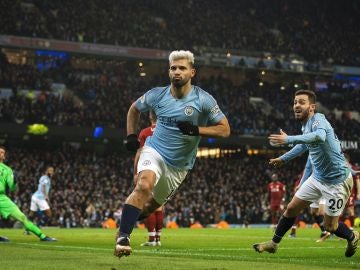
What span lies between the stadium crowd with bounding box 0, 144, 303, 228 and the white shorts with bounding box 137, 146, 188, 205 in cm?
2700

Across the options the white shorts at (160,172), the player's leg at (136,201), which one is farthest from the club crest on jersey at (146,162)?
the player's leg at (136,201)

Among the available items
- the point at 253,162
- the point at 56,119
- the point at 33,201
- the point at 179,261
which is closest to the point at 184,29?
the point at 253,162

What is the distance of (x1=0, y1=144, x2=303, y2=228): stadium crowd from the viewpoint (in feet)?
121

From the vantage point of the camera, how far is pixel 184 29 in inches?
2172

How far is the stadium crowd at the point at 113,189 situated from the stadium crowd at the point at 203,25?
8.65 metres

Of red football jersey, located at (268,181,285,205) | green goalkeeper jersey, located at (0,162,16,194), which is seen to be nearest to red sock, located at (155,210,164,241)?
green goalkeeper jersey, located at (0,162,16,194)

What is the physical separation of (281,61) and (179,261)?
46.4 m

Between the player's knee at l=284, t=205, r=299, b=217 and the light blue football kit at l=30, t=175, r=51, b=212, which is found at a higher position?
the light blue football kit at l=30, t=175, r=51, b=212

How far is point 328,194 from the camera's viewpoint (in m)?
11.3

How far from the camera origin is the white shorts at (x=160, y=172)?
28.6ft

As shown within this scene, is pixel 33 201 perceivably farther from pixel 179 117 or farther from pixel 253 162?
pixel 253 162

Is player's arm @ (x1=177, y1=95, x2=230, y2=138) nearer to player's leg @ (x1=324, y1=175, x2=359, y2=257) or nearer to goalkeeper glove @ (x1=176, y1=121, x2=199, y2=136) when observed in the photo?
goalkeeper glove @ (x1=176, y1=121, x2=199, y2=136)

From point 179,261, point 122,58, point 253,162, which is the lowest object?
point 179,261

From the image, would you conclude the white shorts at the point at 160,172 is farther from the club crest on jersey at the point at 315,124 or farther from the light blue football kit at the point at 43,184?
the light blue football kit at the point at 43,184
